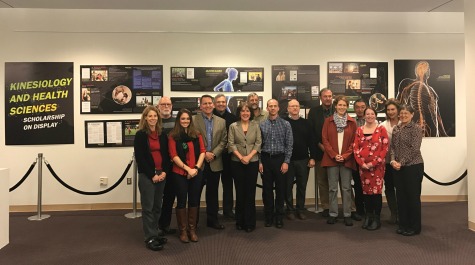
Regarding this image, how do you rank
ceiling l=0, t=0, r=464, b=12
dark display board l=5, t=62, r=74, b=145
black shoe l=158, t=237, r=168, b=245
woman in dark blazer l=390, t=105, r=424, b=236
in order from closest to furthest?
1. black shoe l=158, t=237, r=168, b=245
2. woman in dark blazer l=390, t=105, r=424, b=236
3. ceiling l=0, t=0, r=464, b=12
4. dark display board l=5, t=62, r=74, b=145

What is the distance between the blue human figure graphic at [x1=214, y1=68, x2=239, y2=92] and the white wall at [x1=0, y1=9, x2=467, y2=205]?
0.14m

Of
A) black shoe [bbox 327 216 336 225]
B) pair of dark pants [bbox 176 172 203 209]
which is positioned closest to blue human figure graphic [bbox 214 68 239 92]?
pair of dark pants [bbox 176 172 203 209]

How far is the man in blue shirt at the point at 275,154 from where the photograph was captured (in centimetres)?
418

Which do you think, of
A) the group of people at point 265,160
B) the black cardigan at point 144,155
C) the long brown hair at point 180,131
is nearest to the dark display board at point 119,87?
the group of people at point 265,160

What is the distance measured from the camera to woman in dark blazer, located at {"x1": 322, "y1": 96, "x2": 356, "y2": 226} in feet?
14.2

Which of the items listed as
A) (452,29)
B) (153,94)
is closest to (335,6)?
(452,29)

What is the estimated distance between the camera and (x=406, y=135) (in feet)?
12.9

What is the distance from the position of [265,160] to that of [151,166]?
1.46m

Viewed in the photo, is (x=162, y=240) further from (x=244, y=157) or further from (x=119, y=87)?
(x=119, y=87)

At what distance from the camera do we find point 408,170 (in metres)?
3.92

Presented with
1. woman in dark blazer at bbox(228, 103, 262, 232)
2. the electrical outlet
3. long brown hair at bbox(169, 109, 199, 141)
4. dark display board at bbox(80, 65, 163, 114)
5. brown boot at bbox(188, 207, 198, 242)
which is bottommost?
brown boot at bbox(188, 207, 198, 242)

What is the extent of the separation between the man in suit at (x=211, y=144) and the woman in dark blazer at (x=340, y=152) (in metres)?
1.42

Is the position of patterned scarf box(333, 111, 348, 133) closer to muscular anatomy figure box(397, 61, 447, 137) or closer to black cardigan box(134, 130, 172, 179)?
muscular anatomy figure box(397, 61, 447, 137)

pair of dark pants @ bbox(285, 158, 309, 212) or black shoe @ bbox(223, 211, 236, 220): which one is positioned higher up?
pair of dark pants @ bbox(285, 158, 309, 212)
